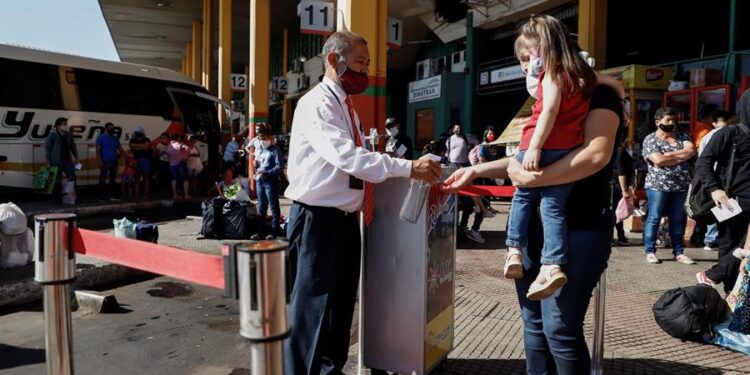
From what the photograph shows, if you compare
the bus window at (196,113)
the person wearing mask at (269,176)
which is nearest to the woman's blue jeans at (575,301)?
the person wearing mask at (269,176)

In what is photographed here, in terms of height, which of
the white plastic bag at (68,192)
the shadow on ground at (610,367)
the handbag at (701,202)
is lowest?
the shadow on ground at (610,367)

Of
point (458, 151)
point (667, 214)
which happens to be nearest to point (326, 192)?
point (667, 214)

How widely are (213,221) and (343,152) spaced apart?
645 cm

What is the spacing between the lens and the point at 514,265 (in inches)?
97.7

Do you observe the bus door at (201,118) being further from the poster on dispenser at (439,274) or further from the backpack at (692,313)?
the backpack at (692,313)

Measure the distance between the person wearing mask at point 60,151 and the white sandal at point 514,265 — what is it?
12.3 m

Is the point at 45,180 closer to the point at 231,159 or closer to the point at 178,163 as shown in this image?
the point at 178,163

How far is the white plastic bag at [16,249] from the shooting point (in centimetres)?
629

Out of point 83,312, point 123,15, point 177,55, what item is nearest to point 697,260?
point 83,312

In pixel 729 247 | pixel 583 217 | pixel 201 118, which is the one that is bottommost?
pixel 729 247

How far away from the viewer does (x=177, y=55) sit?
4156 cm

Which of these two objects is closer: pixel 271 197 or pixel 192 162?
pixel 271 197

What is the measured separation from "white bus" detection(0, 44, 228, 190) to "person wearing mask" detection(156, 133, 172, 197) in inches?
57.3

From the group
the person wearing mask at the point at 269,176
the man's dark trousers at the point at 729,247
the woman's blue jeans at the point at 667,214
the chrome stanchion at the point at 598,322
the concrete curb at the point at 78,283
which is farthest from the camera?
the person wearing mask at the point at 269,176
